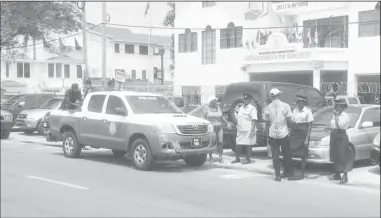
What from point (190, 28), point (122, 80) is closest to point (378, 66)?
point (122, 80)

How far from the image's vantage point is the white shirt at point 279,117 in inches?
327

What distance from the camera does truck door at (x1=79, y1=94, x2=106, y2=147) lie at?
10938 mm

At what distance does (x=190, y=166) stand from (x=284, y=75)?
10.8m

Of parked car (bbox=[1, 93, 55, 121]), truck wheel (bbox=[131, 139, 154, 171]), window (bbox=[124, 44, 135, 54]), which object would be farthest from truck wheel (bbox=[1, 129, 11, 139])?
window (bbox=[124, 44, 135, 54])

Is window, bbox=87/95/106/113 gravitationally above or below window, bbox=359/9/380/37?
below

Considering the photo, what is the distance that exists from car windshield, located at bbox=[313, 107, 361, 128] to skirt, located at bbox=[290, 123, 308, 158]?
1.50 m

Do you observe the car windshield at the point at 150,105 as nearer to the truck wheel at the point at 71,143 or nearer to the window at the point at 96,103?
the window at the point at 96,103

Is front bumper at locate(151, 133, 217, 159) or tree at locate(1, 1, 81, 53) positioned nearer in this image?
front bumper at locate(151, 133, 217, 159)

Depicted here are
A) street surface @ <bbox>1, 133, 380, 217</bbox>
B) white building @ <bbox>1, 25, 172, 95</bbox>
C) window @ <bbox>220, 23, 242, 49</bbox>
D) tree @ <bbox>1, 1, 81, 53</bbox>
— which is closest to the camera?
street surface @ <bbox>1, 133, 380, 217</bbox>

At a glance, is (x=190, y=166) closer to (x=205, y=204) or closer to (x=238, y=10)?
(x=205, y=204)

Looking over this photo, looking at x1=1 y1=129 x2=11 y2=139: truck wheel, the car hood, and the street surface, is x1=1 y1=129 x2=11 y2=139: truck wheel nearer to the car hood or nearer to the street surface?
the street surface

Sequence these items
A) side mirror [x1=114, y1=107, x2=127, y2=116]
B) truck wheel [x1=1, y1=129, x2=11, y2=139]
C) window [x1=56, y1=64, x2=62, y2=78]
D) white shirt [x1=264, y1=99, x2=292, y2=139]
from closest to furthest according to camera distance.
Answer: truck wheel [x1=1, y1=129, x2=11, y2=139] < white shirt [x1=264, y1=99, x2=292, y2=139] < side mirror [x1=114, y1=107, x2=127, y2=116] < window [x1=56, y1=64, x2=62, y2=78]

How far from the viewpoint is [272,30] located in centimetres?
2356

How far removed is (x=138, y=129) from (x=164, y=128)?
1.95 ft
